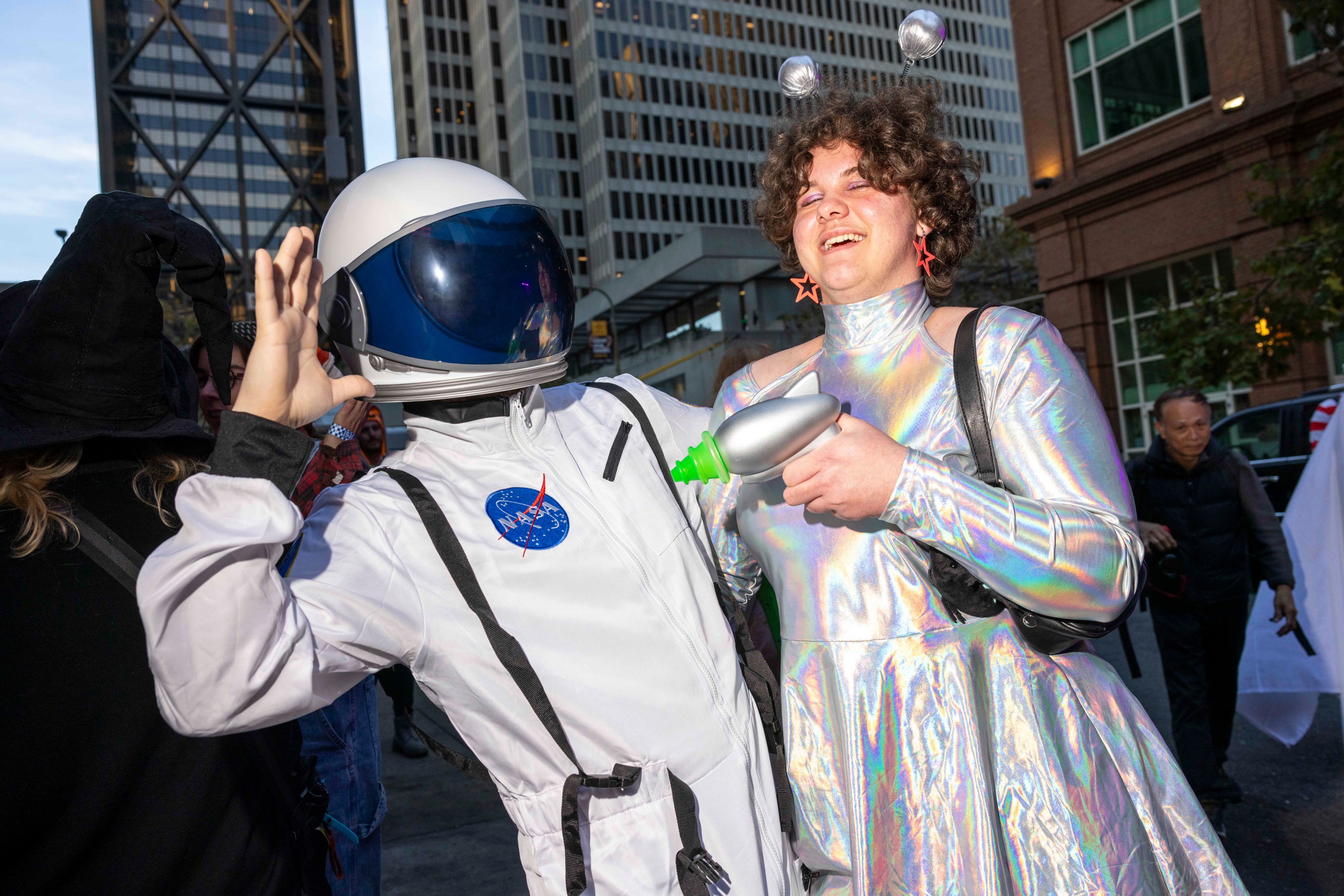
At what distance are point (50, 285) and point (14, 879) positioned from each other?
93cm

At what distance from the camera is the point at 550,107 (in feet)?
249

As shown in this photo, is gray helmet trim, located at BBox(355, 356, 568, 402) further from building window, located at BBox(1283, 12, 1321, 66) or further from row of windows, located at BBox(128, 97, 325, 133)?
row of windows, located at BBox(128, 97, 325, 133)

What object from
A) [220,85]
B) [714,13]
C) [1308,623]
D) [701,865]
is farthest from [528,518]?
[714,13]

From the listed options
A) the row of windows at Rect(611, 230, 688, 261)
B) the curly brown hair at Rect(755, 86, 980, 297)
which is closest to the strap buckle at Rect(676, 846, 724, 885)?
the curly brown hair at Rect(755, 86, 980, 297)

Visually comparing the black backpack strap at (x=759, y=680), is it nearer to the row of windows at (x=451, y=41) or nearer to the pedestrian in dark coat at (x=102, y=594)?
the pedestrian in dark coat at (x=102, y=594)

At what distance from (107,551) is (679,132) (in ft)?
253

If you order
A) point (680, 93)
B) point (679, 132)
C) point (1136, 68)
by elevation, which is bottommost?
point (1136, 68)

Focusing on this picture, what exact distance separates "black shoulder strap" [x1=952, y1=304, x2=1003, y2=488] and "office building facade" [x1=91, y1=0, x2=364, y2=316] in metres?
39.2

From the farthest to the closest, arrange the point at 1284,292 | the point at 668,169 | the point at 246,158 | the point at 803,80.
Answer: the point at 668,169
the point at 246,158
the point at 1284,292
the point at 803,80

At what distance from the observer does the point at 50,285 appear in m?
1.52

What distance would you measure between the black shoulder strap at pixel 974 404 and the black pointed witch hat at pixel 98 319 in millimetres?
1173

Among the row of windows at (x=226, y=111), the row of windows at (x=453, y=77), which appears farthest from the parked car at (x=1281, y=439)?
the row of windows at (x=453, y=77)

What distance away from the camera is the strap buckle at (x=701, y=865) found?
1.40 metres

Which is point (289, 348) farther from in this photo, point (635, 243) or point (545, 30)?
point (545, 30)
